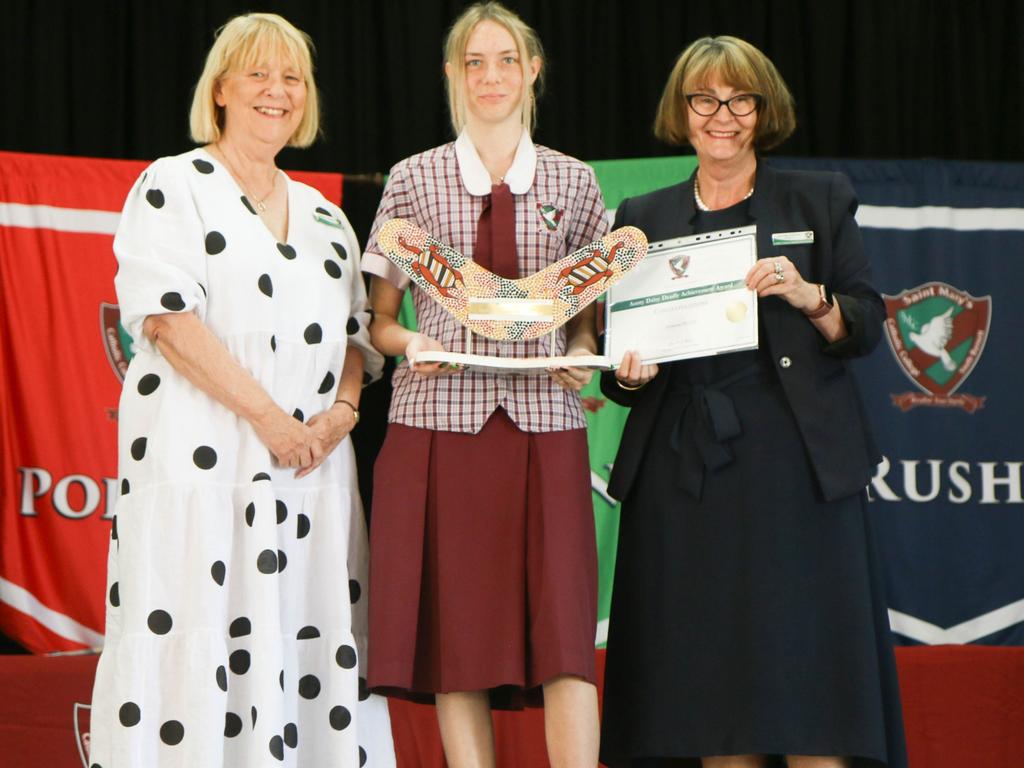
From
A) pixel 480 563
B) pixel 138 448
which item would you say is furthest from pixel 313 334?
pixel 480 563

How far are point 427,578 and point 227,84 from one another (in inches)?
45.6

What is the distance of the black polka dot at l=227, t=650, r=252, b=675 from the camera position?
2.74 meters

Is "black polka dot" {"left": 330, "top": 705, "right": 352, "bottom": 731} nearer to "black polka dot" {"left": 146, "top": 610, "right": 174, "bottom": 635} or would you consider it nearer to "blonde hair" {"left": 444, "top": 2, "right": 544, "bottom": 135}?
"black polka dot" {"left": 146, "top": 610, "right": 174, "bottom": 635}

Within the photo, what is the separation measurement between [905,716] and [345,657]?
202cm

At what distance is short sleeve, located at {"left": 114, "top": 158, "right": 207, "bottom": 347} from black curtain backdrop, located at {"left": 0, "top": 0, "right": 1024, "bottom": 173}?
2.19 m

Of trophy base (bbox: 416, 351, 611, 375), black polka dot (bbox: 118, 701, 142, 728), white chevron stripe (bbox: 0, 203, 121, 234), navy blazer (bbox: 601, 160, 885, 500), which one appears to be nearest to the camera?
black polka dot (bbox: 118, 701, 142, 728)

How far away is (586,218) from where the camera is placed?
304 centimetres

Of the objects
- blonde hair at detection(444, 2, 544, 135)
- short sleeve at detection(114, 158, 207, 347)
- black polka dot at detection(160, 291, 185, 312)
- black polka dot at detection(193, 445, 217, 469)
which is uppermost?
blonde hair at detection(444, 2, 544, 135)

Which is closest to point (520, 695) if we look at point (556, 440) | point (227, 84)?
point (556, 440)

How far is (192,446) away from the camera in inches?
108

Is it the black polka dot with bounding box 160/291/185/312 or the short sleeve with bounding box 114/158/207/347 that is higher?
the short sleeve with bounding box 114/158/207/347

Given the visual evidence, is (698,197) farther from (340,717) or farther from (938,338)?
(938,338)

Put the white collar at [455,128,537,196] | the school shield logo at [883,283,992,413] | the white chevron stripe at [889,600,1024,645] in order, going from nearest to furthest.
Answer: the white collar at [455,128,537,196] < the white chevron stripe at [889,600,1024,645] < the school shield logo at [883,283,992,413]

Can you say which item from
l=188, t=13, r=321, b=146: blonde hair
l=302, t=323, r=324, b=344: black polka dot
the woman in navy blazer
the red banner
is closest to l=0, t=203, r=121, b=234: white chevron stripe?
the red banner
